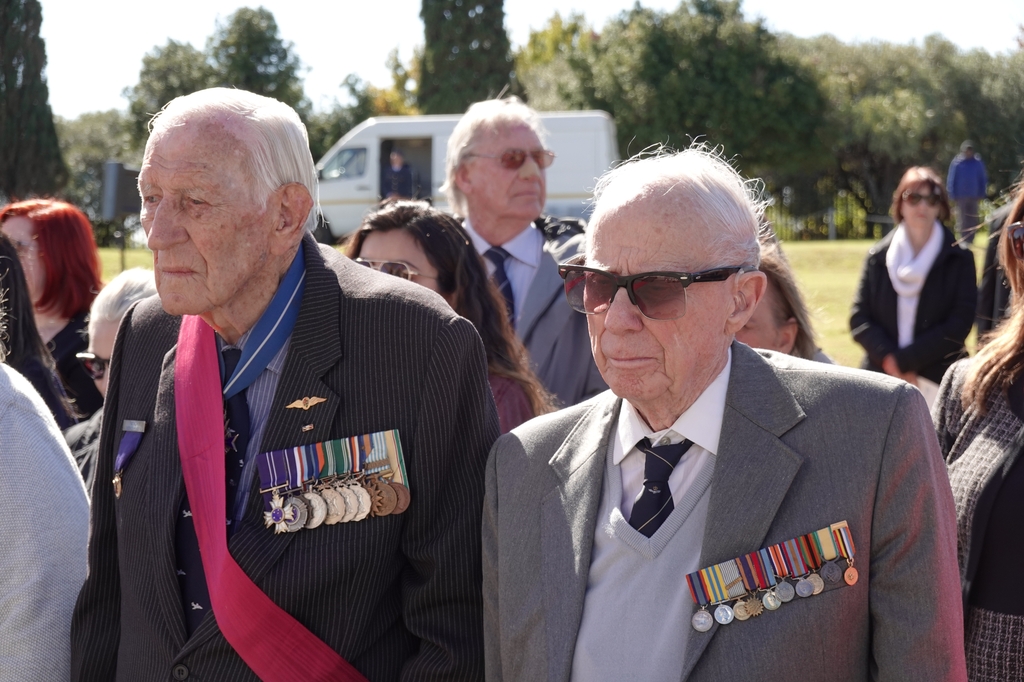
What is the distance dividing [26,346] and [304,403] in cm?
212

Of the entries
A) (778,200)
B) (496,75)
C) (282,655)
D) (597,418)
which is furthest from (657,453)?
(778,200)

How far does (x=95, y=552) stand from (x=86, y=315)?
8.59ft

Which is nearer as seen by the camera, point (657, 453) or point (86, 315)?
point (657, 453)

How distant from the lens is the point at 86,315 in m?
4.76

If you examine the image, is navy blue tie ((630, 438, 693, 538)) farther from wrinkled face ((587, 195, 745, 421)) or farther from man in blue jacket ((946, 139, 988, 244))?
man in blue jacket ((946, 139, 988, 244))

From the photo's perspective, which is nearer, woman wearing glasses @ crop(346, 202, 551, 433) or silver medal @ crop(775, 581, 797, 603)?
silver medal @ crop(775, 581, 797, 603)

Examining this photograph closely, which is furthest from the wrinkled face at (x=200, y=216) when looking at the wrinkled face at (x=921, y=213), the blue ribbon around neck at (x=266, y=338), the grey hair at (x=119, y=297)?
the wrinkled face at (x=921, y=213)

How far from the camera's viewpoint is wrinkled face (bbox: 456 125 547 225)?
15.2ft

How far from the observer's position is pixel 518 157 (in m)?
4.74

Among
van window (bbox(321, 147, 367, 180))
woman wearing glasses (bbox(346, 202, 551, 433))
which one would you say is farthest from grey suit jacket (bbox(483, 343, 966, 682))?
van window (bbox(321, 147, 367, 180))

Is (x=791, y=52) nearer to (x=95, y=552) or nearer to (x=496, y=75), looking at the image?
(x=496, y=75)

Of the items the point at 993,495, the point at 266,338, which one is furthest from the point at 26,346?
the point at 993,495

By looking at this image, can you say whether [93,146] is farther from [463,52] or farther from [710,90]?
[710,90]

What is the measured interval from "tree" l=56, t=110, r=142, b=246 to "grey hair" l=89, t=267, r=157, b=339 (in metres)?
30.7
